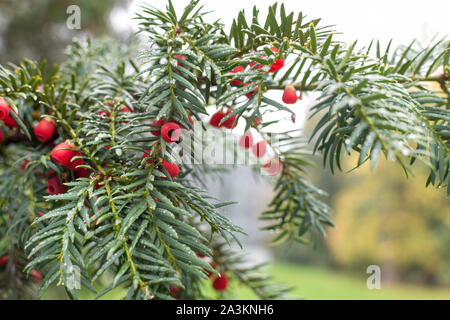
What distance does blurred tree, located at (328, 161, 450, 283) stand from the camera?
20.7 ft

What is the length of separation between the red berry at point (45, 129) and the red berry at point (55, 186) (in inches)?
2.4

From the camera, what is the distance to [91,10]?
79.9 inches

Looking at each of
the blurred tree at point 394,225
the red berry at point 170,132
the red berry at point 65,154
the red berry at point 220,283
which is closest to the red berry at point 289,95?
the red berry at point 170,132

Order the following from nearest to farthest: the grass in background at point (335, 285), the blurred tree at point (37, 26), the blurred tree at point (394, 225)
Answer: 1. the blurred tree at point (37, 26)
2. the grass in background at point (335, 285)
3. the blurred tree at point (394, 225)

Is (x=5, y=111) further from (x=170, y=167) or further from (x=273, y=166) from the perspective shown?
(x=273, y=166)

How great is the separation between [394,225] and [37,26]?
6656 millimetres

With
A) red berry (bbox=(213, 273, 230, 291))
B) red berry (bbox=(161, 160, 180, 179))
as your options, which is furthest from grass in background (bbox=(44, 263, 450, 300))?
red berry (bbox=(161, 160, 180, 179))

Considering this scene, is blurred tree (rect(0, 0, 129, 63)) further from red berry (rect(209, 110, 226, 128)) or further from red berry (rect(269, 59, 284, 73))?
red berry (rect(269, 59, 284, 73))

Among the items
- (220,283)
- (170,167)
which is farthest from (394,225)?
(170,167)

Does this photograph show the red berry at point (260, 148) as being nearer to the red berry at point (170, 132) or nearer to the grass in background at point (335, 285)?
the red berry at point (170, 132)

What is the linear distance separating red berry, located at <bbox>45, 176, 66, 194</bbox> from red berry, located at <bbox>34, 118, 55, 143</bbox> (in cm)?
6

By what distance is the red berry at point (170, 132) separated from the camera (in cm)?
37
